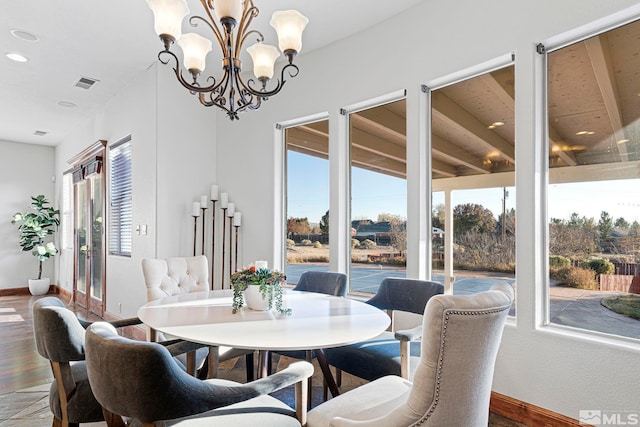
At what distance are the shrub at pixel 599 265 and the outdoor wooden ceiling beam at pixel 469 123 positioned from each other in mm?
792

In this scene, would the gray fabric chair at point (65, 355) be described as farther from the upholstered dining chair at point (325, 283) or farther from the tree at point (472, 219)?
the tree at point (472, 219)

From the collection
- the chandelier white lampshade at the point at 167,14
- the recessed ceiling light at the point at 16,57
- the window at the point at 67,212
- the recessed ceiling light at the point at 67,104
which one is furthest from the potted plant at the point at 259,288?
the window at the point at 67,212

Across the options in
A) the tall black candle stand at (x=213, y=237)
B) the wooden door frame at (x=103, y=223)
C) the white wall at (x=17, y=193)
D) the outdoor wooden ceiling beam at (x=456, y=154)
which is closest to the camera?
the outdoor wooden ceiling beam at (x=456, y=154)

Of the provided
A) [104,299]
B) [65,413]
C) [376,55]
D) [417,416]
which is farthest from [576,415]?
[104,299]

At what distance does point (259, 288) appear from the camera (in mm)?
2127

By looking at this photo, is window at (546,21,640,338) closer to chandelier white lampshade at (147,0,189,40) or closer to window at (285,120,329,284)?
window at (285,120,329,284)

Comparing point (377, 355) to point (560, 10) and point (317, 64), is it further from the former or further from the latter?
point (317, 64)

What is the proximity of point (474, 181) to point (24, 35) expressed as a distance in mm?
4152

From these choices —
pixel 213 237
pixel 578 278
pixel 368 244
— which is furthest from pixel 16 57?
pixel 578 278

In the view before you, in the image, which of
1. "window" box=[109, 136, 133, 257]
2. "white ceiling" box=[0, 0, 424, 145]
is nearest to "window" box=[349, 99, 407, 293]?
"white ceiling" box=[0, 0, 424, 145]

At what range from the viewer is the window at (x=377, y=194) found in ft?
11.0

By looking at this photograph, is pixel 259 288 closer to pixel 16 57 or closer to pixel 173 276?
pixel 173 276

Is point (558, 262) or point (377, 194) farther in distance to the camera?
point (377, 194)

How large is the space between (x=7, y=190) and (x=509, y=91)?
884 cm
